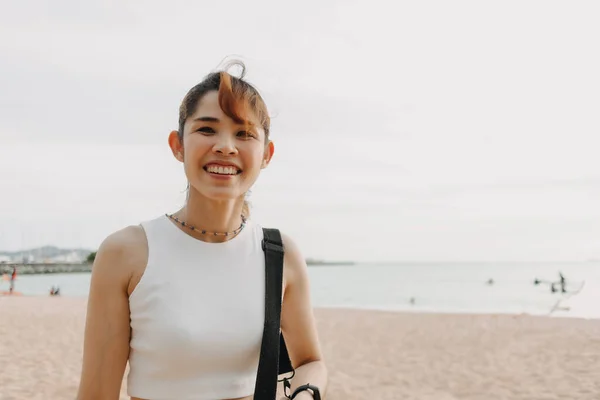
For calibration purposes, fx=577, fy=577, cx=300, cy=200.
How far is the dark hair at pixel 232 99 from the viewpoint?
1801 millimetres

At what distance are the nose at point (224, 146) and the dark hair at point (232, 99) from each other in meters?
0.07

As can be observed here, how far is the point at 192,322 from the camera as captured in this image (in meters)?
1.73

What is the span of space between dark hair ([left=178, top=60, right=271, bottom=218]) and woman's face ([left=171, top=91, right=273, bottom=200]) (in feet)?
0.08

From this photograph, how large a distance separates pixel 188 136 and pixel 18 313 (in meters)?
20.3

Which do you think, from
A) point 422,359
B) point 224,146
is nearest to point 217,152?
point 224,146

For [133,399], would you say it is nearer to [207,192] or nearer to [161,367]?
[161,367]

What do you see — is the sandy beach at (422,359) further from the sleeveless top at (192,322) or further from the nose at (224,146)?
the nose at (224,146)

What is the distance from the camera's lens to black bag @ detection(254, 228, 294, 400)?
5.89 feet

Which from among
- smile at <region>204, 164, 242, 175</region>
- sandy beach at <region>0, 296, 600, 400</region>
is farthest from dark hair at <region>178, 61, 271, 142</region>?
sandy beach at <region>0, 296, 600, 400</region>

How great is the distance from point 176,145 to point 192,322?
0.62 metres

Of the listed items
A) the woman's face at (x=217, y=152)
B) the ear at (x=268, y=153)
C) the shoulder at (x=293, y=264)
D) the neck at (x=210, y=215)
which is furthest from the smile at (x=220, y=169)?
the shoulder at (x=293, y=264)

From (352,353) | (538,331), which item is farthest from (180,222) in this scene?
(538,331)

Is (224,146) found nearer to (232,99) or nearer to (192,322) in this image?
(232,99)

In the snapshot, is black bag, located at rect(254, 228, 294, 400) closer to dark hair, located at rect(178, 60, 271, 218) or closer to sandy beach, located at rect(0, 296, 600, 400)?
dark hair, located at rect(178, 60, 271, 218)
